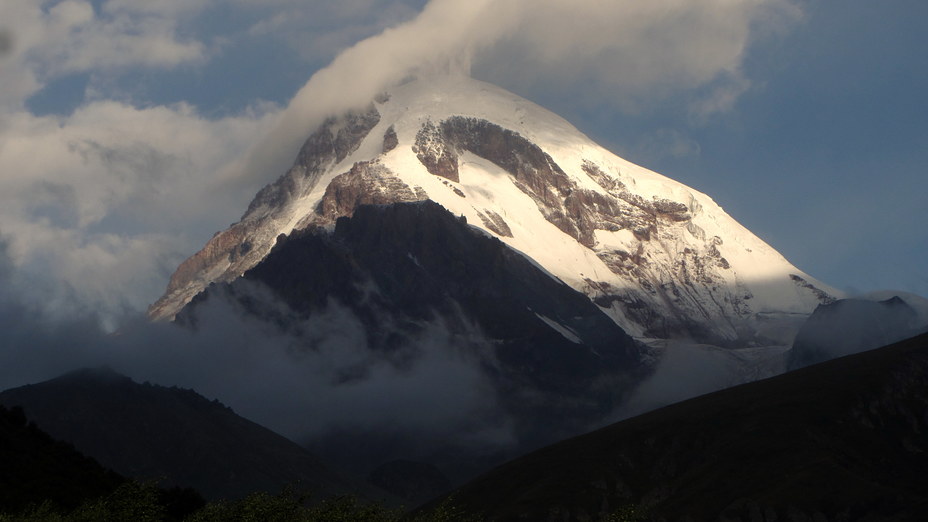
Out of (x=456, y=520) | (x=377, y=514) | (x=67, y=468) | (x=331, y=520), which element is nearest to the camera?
(x=331, y=520)

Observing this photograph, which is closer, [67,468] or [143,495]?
[143,495]

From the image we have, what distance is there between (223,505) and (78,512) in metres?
13.0

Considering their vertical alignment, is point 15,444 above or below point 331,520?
above

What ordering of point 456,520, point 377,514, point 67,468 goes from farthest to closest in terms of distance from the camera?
point 67,468
point 456,520
point 377,514

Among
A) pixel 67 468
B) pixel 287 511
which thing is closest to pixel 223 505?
pixel 287 511

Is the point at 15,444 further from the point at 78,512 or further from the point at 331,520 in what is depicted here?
the point at 331,520

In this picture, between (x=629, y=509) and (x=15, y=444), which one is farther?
(x=15, y=444)

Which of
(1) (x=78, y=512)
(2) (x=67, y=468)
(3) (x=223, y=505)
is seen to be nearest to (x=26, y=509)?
(1) (x=78, y=512)

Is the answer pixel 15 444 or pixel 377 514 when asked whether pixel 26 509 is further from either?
pixel 15 444

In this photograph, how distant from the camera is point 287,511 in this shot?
126 m

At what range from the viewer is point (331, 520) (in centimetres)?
12331

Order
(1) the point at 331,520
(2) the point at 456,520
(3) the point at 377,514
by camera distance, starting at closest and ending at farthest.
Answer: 1. (1) the point at 331,520
2. (3) the point at 377,514
3. (2) the point at 456,520

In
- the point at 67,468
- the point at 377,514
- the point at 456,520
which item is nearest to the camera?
the point at 377,514

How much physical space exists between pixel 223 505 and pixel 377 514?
13.9 metres
